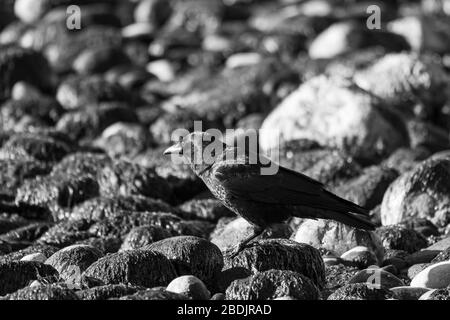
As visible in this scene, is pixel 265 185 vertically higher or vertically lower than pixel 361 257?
higher

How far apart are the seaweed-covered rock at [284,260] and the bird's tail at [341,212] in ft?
1.35

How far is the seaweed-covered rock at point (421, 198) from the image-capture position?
10.6 meters

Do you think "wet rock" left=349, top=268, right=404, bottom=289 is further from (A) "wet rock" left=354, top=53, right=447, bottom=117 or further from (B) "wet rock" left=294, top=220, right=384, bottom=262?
(A) "wet rock" left=354, top=53, right=447, bottom=117

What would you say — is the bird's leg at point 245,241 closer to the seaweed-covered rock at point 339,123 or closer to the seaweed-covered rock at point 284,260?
the seaweed-covered rock at point 284,260

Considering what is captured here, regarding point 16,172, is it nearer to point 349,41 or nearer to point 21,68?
point 21,68

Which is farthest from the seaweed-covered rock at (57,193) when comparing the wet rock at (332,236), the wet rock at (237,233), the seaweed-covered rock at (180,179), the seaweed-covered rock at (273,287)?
the seaweed-covered rock at (273,287)

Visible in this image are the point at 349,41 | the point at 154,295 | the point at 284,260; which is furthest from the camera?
the point at 349,41

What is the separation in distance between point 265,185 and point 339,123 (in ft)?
18.0

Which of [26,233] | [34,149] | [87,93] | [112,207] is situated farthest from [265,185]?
[87,93]

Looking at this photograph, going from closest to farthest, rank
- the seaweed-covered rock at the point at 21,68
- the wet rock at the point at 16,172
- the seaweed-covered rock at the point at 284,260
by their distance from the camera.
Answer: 1. the seaweed-covered rock at the point at 284,260
2. the wet rock at the point at 16,172
3. the seaweed-covered rock at the point at 21,68

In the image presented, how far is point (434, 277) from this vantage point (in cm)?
790
